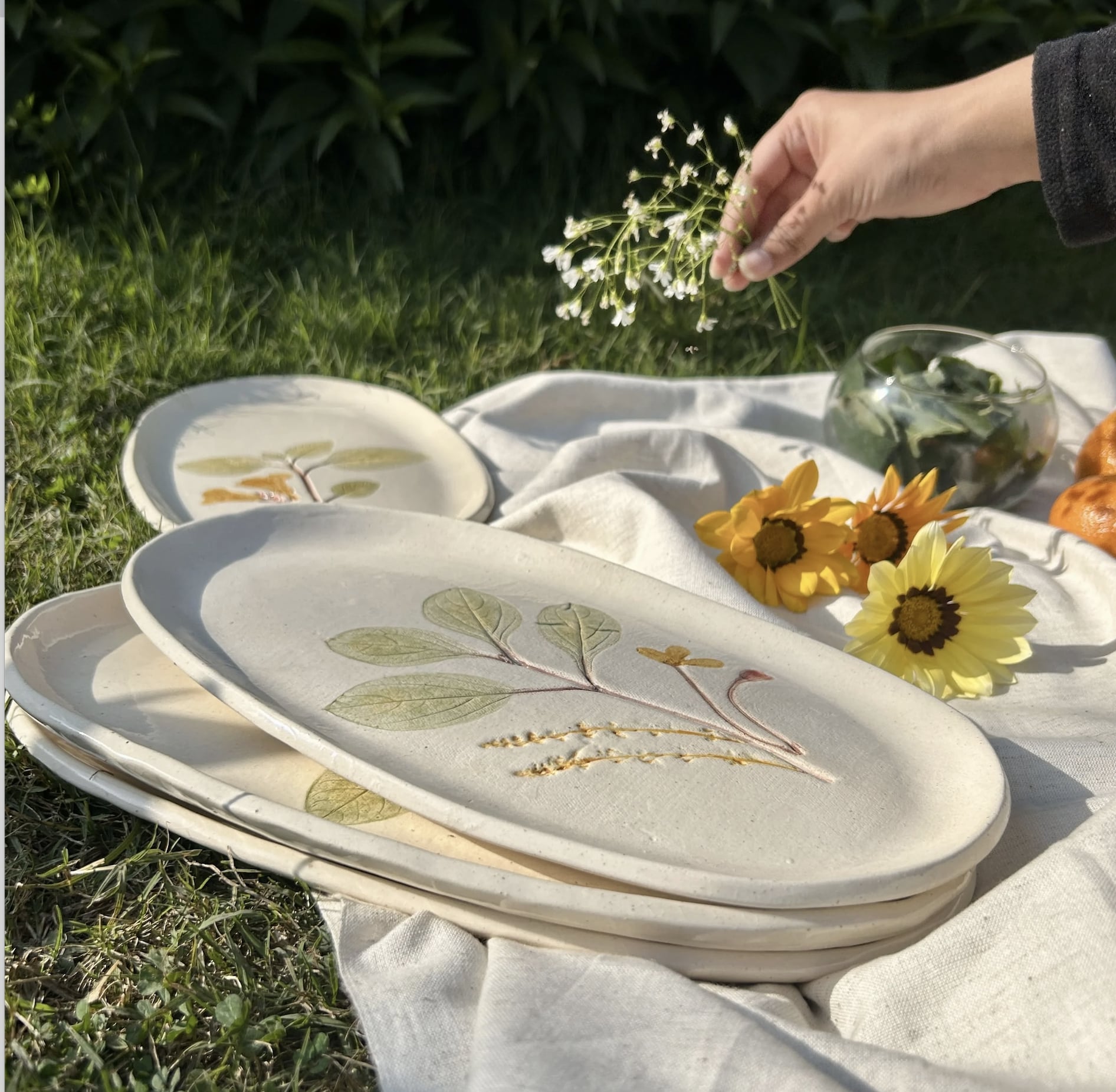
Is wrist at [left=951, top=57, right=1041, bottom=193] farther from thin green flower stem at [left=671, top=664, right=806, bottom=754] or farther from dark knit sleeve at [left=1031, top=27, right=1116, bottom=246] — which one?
thin green flower stem at [left=671, top=664, right=806, bottom=754]

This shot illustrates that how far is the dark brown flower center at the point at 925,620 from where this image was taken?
1.38 m

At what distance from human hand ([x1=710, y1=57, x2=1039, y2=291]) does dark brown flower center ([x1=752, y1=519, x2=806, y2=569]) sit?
35 centimetres

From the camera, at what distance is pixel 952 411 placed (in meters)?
1.69

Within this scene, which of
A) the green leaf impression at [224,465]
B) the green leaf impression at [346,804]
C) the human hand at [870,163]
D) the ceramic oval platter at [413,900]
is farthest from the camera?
the green leaf impression at [224,465]

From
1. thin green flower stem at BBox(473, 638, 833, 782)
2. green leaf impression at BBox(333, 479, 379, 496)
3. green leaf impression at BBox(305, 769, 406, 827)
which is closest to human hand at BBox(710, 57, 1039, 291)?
green leaf impression at BBox(333, 479, 379, 496)

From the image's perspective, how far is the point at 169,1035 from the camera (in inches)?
39.1

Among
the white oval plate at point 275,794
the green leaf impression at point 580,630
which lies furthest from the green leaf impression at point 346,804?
the green leaf impression at point 580,630

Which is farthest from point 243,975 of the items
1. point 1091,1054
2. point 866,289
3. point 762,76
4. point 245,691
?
point 762,76

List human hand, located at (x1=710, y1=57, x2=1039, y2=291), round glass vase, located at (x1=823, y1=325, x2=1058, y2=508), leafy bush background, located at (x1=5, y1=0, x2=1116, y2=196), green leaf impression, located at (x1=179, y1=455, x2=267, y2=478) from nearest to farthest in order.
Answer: human hand, located at (x1=710, y1=57, x2=1039, y2=291), round glass vase, located at (x1=823, y1=325, x2=1058, y2=508), green leaf impression, located at (x1=179, y1=455, x2=267, y2=478), leafy bush background, located at (x1=5, y1=0, x2=1116, y2=196)

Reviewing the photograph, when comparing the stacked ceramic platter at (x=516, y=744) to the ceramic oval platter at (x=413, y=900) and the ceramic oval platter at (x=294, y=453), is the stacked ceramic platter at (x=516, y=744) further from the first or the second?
the ceramic oval platter at (x=294, y=453)

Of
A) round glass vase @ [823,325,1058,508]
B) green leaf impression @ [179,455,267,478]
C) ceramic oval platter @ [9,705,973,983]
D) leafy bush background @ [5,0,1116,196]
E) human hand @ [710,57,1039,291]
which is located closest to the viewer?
ceramic oval platter @ [9,705,973,983]

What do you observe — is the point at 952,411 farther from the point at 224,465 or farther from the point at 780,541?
the point at 224,465

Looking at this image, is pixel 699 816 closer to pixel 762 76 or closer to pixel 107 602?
pixel 107 602

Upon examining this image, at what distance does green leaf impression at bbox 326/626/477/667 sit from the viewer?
124 centimetres
